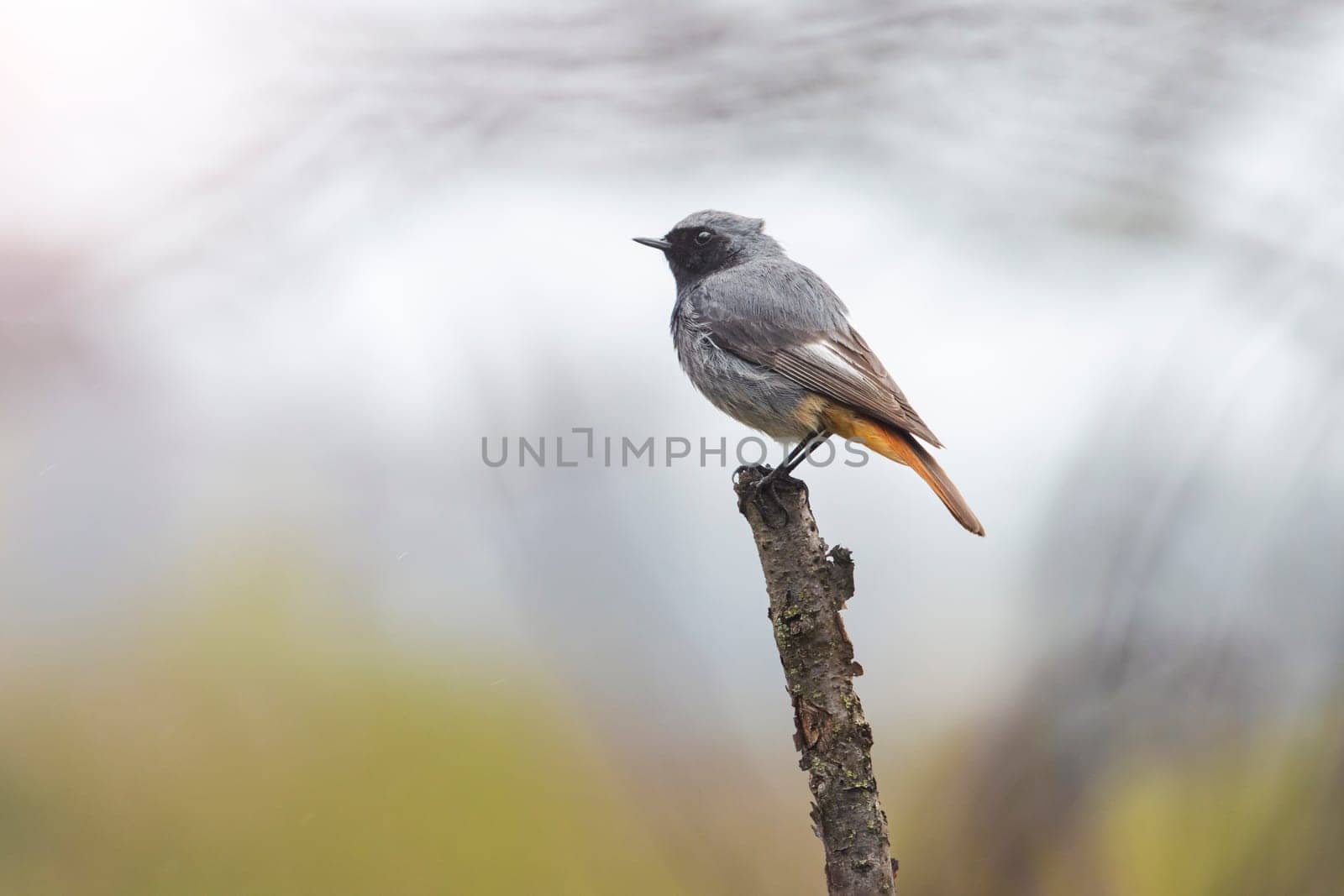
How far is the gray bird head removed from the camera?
4.57 metres

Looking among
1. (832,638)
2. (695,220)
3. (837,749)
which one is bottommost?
(837,749)

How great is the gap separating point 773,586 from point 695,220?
2.47 metres

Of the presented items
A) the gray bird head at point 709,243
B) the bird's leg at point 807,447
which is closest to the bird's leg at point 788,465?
the bird's leg at point 807,447

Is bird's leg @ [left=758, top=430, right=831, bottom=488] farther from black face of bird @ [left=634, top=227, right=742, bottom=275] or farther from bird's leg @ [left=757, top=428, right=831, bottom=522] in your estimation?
black face of bird @ [left=634, top=227, right=742, bottom=275]

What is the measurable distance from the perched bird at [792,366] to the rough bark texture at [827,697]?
37cm

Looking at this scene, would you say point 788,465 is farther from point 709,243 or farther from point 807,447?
point 709,243

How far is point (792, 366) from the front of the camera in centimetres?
362

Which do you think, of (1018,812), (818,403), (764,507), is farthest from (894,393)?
(1018,812)

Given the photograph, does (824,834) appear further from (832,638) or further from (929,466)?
(929,466)

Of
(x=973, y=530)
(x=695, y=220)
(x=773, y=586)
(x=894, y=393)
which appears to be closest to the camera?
(x=773, y=586)

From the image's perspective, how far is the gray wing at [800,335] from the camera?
3387mm

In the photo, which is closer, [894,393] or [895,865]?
[895,865]

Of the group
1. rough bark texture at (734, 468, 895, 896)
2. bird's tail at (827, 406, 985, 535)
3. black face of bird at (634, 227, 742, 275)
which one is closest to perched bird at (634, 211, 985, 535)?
bird's tail at (827, 406, 985, 535)

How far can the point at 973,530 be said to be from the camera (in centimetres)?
302
